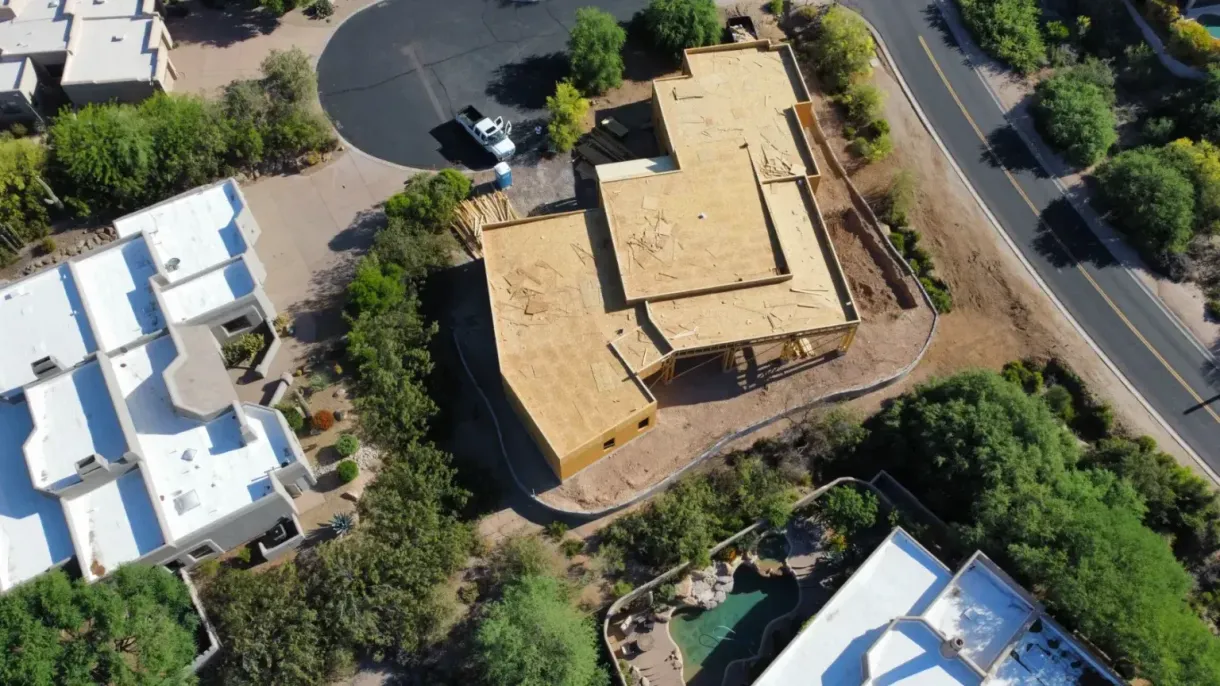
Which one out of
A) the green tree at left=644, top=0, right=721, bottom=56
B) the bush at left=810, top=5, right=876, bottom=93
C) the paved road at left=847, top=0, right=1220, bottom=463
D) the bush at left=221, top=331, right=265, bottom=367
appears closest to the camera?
the bush at left=221, top=331, right=265, bottom=367

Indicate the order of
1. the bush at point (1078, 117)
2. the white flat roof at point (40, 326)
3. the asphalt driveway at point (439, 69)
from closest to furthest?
the white flat roof at point (40, 326)
the bush at point (1078, 117)
the asphalt driveway at point (439, 69)

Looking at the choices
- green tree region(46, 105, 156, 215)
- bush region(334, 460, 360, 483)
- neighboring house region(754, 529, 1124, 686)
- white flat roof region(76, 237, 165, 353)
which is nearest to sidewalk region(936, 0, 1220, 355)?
neighboring house region(754, 529, 1124, 686)

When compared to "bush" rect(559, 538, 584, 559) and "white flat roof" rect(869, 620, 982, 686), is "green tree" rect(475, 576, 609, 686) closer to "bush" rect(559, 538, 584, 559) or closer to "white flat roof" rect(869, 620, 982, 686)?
"bush" rect(559, 538, 584, 559)

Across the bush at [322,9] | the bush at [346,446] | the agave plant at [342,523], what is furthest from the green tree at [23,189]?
the agave plant at [342,523]

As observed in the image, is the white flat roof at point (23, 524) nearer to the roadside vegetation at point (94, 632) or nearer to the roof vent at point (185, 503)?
the roadside vegetation at point (94, 632)

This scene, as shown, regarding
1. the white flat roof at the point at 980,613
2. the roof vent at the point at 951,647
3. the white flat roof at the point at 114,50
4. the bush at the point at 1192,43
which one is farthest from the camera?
the bush at the point at 1192,43

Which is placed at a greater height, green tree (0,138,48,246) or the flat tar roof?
the flat tar roof

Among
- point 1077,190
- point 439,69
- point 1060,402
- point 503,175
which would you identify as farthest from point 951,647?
point 439,69
